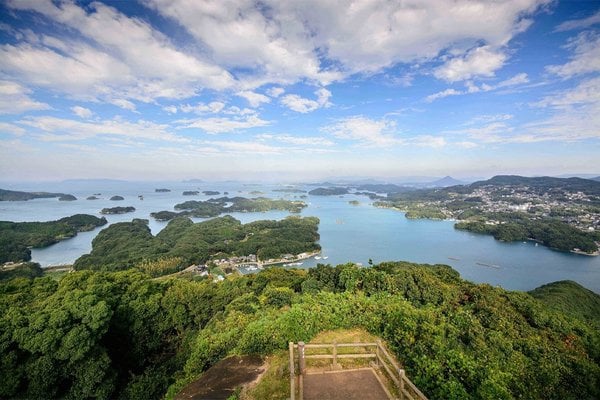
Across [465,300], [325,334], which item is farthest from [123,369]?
[465,300]

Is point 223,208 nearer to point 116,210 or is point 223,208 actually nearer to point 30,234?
point 116,210

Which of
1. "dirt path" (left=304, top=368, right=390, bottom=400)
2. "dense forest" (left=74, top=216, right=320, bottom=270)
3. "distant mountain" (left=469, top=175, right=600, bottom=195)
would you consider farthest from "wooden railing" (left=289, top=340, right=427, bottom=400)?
"distant mountain" (left=469, top=175, right=600, bottom=195)

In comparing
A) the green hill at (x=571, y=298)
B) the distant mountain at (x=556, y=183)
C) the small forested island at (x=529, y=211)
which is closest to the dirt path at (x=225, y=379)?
the green hill at (x=571, y=298)

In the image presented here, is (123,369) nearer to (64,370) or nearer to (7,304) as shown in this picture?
(64,370)

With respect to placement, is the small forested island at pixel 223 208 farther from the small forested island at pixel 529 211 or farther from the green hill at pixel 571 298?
the green hill at pixel 571 298

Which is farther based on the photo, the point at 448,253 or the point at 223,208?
the point at 223,208

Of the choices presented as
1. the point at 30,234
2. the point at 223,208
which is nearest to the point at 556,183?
the point at 223,208
